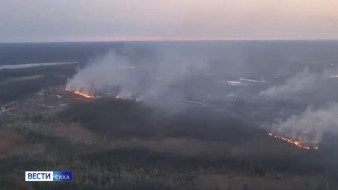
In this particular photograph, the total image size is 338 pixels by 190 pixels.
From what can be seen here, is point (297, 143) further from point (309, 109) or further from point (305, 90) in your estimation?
point (305, 90)

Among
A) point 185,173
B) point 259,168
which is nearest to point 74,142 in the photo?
point 185,173

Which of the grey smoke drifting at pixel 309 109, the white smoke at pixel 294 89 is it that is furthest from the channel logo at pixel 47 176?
the white smoke at pixel 294 89

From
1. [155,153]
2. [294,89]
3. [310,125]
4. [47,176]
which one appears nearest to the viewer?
[47,176]

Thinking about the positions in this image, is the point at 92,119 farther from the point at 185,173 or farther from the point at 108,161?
the point at 185,173

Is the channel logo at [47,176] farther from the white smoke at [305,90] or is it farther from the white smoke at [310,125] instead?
the white smoke at [305,90]

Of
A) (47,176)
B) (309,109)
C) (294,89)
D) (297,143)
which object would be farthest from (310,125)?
(294,89)
